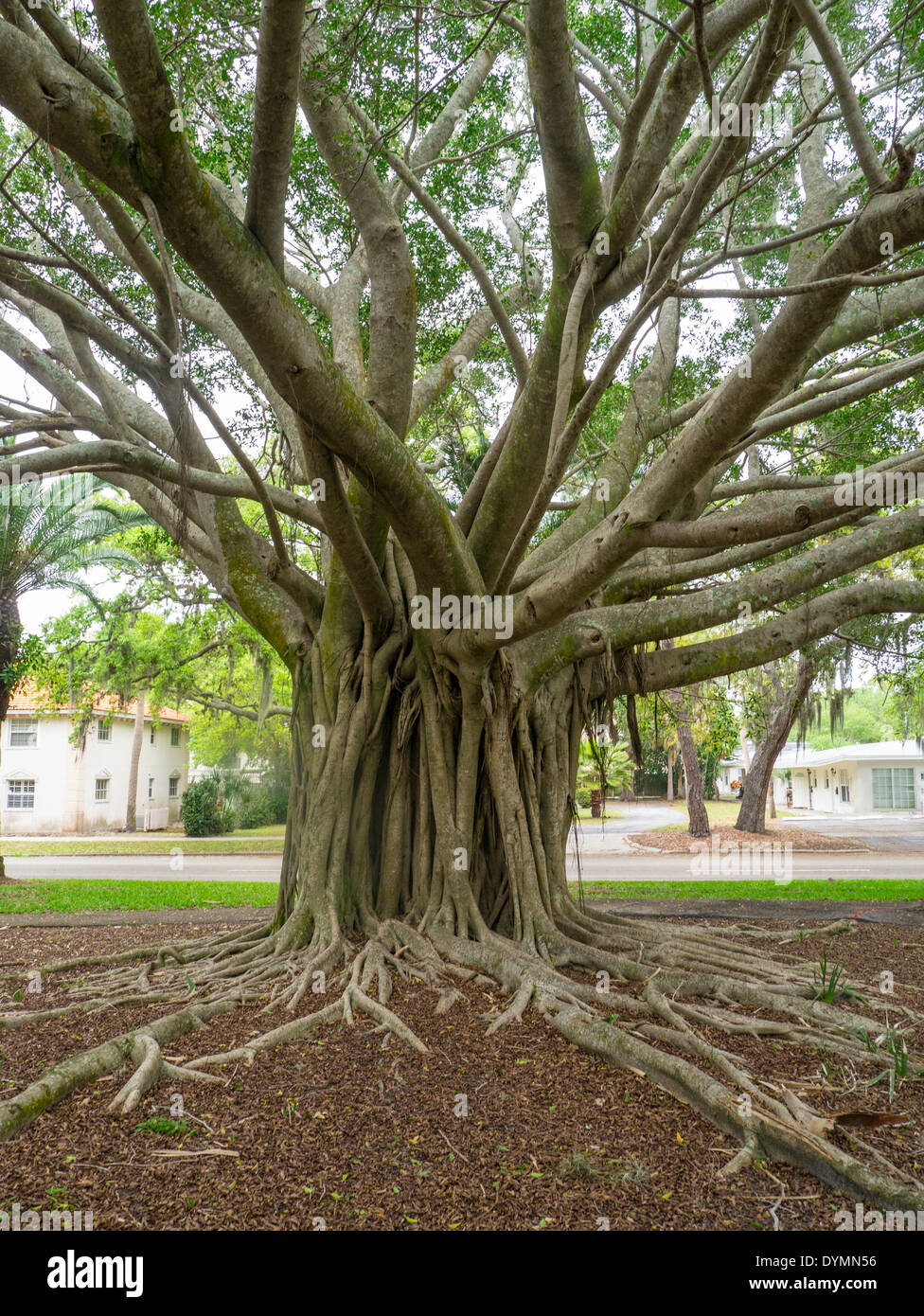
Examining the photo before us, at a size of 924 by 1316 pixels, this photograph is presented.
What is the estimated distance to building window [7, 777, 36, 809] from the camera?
2725 cm

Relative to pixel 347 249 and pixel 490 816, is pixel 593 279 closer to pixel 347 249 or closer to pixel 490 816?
pixel 490 816

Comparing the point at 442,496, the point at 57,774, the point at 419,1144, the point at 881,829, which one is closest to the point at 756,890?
the point at 442,496

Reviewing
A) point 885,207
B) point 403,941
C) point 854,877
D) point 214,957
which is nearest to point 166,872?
point 214,957

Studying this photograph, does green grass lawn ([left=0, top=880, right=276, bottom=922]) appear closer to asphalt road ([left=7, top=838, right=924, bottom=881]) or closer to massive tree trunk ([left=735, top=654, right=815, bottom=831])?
asphalt road ([left=7, top=838, right=924, bottom=881])

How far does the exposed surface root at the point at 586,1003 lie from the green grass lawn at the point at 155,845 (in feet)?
48.3

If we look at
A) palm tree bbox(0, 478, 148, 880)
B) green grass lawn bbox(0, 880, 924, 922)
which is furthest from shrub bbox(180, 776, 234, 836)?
green grass lawn bbox(0, 880, 924, 922)

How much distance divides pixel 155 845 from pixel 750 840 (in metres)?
15.9

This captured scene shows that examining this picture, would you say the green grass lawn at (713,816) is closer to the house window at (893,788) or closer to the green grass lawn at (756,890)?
the house window at (893,788)

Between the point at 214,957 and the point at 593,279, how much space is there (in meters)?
5.49

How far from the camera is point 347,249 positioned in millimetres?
8406

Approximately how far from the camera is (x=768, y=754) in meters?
19.1

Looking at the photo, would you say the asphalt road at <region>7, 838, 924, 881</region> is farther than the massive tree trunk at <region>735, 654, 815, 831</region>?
No

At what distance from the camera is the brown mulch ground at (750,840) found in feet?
65.0

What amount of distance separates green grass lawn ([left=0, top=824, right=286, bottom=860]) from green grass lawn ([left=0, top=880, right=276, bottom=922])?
7179mm
